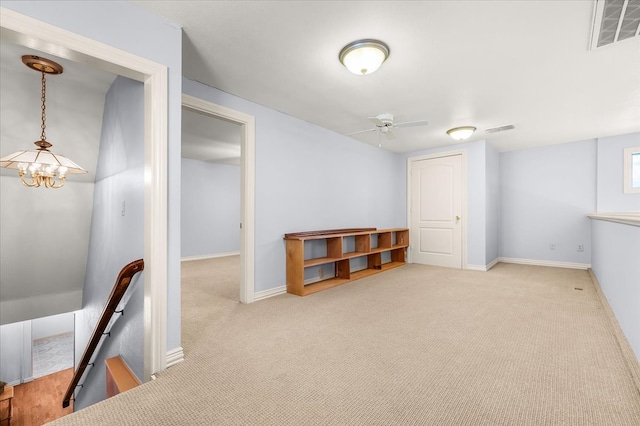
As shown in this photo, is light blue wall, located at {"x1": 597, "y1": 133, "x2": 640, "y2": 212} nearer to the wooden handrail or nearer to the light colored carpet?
the light colored carpet

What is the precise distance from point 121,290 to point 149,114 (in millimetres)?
1303

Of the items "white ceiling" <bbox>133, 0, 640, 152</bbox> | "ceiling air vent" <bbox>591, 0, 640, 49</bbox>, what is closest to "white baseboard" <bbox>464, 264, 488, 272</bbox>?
"white ceiling" <bbox>133, 0, 640, 152</bbox>

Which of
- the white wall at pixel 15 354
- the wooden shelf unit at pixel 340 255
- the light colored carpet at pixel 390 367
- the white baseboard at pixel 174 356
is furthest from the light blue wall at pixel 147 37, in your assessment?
the white wall at pixel 15 354

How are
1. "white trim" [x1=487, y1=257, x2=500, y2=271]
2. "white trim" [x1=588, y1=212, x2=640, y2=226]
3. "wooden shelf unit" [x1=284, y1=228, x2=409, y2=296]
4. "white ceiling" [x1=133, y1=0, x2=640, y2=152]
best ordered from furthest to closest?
"white trim" [x1=487, y1=257, x2=500, y2=271] < "wooden shelf unit" [x1=284, y1=228, x2=409, y2=296] < "white ceiling" [x1=133, y1=0, x2=640, y2=152] < "white trim" [x1=588, y1=212, x2=640, y2=226]

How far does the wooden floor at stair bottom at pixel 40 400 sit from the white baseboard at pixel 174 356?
4.30 m

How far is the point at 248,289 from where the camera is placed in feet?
10.9

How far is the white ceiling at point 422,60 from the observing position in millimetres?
1887

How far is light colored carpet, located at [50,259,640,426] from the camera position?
143 cm

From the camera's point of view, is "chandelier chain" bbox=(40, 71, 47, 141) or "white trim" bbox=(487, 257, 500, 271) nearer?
"chandelier chain" bbox=(40, 71, 47, 141)

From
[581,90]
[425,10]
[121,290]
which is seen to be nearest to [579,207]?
[581,90]

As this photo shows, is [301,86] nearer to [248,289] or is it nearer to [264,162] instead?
[264,162]

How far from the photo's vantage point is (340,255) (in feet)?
13.7

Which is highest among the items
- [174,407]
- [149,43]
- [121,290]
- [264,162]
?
[149,43]

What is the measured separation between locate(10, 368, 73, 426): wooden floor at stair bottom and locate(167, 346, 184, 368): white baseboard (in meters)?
4.30
